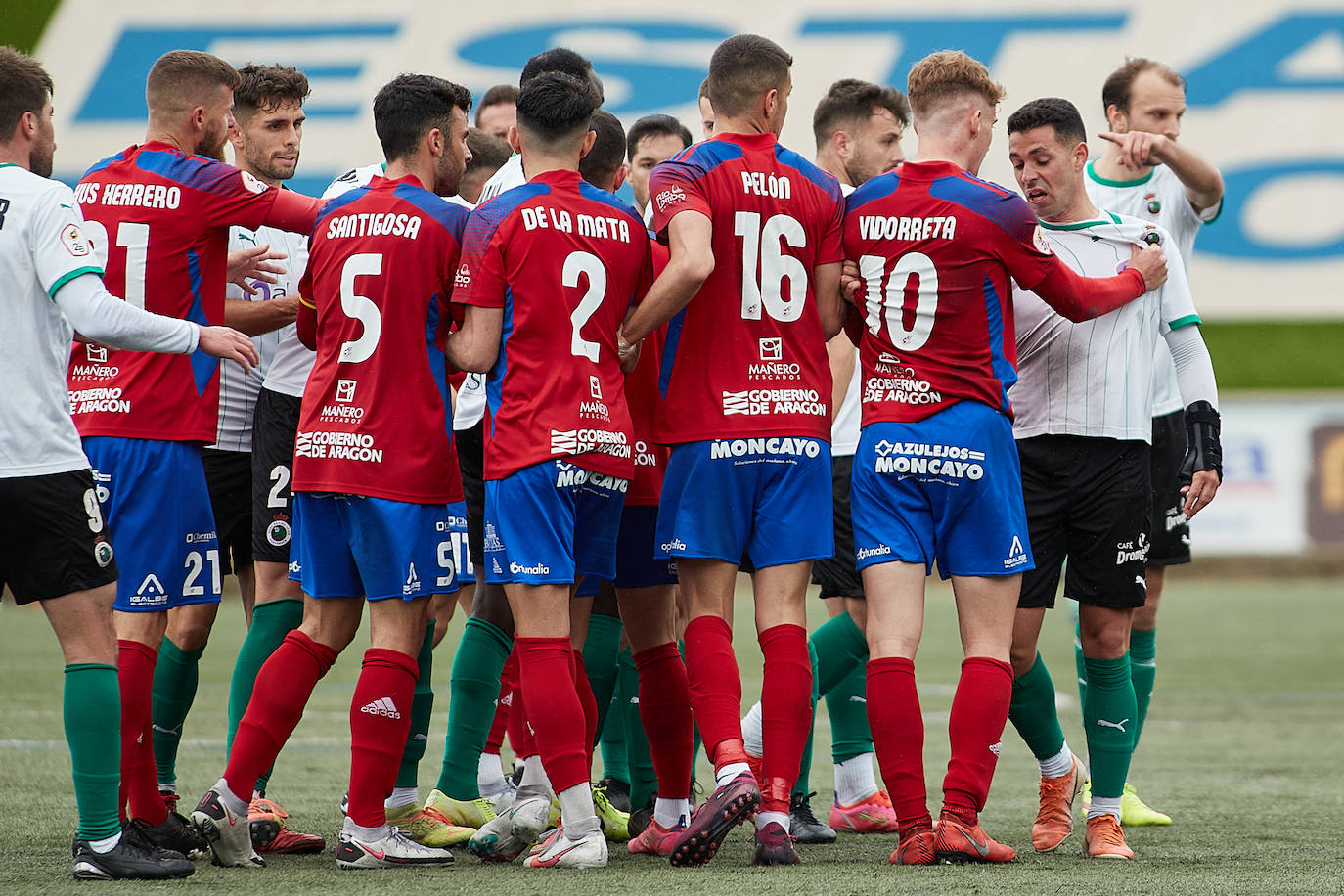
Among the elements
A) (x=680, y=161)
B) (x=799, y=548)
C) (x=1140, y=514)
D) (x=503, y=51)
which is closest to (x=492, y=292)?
(x=680, y=161)

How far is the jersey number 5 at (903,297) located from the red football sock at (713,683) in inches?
42.5

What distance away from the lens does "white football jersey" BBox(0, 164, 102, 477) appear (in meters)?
4.42

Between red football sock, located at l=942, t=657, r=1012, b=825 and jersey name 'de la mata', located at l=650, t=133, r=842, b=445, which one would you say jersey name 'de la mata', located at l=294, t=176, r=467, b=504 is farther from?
red football sock, located at l=942, t=657, r=1012, b=825

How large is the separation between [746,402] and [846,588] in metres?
1.58

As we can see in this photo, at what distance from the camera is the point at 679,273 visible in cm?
480

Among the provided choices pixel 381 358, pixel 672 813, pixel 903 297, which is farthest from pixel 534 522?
pixel 903 297

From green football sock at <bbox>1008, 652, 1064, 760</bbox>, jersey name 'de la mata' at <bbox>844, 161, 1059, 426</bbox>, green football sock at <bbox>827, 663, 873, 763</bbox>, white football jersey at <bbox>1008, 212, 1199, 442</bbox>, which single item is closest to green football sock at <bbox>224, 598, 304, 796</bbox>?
green football sock at <bbox>827, 663, 873, 763</bbox>

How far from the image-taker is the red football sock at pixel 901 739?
478 centimetres

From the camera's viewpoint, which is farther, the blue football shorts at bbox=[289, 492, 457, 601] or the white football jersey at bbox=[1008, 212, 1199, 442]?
the white football jersey at bbox=[1008, 212, 1199, 442]

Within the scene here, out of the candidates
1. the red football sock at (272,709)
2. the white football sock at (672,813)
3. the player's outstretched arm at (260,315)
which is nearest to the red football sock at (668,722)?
the white football sock at (672,813)

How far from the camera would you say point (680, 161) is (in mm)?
5023

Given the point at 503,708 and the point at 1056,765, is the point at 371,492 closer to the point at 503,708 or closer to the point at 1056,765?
the point at 503,708

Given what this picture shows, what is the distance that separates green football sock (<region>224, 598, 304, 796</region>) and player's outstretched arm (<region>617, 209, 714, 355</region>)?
1716 mm

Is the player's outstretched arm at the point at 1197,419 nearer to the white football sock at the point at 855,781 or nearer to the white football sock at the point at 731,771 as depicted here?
the white football sock at the point at 855,781
